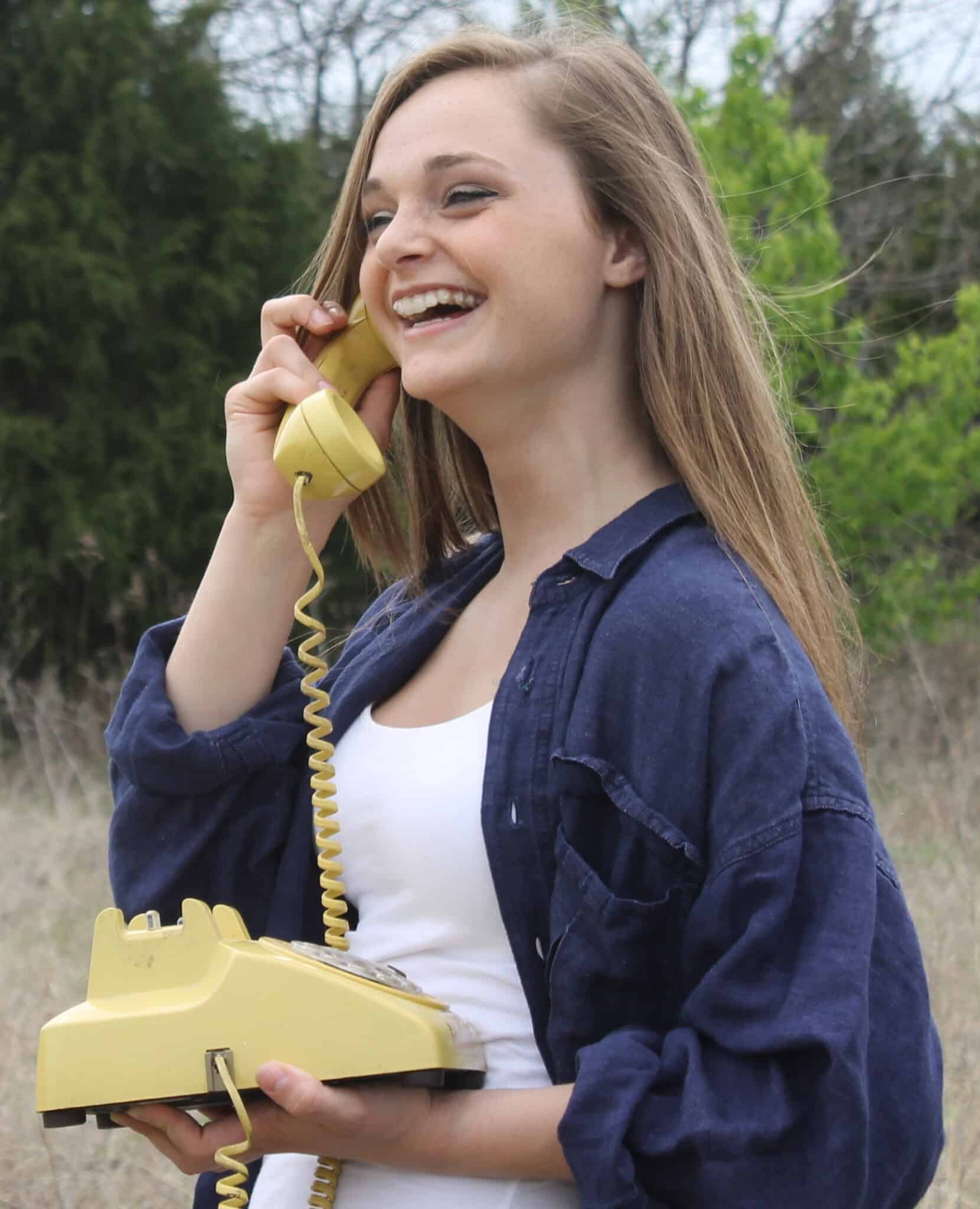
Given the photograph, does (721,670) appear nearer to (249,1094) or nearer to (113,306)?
(249,1094)

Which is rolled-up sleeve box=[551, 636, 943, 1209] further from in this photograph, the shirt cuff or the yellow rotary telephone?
the yellow rotary telephone

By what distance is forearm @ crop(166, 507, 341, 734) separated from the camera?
6.40 ft

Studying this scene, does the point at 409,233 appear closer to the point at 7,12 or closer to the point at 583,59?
the point at 583,59

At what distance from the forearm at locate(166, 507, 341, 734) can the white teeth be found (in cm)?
35

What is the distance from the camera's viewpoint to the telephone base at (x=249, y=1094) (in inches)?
57.1

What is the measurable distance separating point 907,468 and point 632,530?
5.99 metres

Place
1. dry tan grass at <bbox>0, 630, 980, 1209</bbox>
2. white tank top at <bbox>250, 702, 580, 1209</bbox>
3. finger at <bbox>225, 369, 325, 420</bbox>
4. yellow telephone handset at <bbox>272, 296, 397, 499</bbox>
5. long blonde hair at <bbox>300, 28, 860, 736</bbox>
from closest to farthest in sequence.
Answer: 1. white tank top at <bbox>250, 702, 580, 1209</bbox>
2. long blonde hair at <bbox>300, 28, 860, 736</bbox>
3. yellow telephone handset at <bbox>272, 296, 397, 499</bbox>
4. finger at <bbox>225, 369, 325, 420</bbox>
5. dry tan grass at <bbox>0, 630, 980, 1209</bbox>

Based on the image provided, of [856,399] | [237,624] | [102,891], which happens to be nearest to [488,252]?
[237,624]

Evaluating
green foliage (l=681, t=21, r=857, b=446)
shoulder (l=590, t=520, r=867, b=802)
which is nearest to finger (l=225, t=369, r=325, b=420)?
shoulder (l=590, t=520, r=867, b=802)

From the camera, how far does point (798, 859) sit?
139 cm

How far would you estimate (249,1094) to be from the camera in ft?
4.82

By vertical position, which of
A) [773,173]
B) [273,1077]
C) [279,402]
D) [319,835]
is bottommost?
[273,1077]

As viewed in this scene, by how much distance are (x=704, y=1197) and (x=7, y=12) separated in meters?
8.66

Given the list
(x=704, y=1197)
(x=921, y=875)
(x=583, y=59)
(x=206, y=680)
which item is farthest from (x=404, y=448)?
(x=921, y=875)
